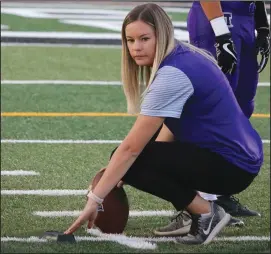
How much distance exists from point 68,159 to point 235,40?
1.83 meters

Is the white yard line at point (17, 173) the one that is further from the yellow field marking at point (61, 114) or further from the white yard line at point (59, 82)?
the white yard line at point (59, 82)

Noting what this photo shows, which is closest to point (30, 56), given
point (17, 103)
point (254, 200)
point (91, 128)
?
point (17, 103)

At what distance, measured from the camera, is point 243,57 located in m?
5.95

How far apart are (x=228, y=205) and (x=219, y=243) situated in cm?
79

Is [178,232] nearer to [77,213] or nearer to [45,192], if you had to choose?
[77,213]

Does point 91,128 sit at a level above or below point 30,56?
above

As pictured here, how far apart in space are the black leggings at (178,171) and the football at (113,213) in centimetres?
28

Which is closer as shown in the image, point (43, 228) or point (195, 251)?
point (195, 251)

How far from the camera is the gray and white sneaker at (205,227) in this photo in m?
5.01

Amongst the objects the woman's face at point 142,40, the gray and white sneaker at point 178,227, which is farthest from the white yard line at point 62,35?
the woman's face at point 142,40

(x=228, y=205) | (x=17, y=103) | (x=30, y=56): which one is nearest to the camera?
(x=228, y=205)

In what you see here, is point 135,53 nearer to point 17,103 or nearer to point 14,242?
point 14,242

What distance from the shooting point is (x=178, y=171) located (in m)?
4.91

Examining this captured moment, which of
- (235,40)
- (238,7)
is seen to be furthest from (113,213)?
(238,7)
